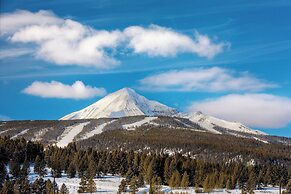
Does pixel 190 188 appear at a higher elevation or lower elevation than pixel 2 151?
lower

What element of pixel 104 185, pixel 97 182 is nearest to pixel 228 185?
pixel 104 185

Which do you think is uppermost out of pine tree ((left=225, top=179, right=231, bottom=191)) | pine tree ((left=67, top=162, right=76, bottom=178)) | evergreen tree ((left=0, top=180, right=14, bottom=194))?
pine tree ((left=67, top=162, right=76, bottom=178))

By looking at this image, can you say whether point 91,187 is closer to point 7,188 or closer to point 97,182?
point 97,182

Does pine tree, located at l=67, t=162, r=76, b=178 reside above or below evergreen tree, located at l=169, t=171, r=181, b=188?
above

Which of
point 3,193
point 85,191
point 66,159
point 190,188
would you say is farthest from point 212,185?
point 3,193

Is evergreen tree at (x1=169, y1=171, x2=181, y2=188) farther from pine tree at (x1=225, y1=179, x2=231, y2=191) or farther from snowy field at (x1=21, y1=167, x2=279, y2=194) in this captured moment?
pine tree at (x1=225, y1=179, x2=231, y2=191)

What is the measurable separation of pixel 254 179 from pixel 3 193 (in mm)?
105751

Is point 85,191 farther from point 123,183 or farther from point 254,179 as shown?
point 254,179

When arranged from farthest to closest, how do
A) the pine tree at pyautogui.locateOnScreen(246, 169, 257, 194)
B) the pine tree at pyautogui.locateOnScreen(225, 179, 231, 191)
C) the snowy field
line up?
the pine tree at pyautogui.locateOnScreen(225, 179, 231, 191) < the pine tree at pyautogui.locateOnScreen(246, 169, 257, 194) < the snowy field

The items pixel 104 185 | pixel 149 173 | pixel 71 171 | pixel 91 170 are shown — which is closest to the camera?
pixel 104 185

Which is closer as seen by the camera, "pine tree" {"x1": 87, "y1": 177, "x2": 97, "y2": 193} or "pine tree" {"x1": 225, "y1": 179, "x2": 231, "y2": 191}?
"pine tree" {"x1": 87, "y1": 177, "x2": 97, "y2": 193}

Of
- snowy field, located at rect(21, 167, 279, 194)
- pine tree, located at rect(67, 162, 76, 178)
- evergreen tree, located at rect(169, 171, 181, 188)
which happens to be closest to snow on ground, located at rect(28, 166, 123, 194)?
snowy field, located at rect(21, 167, 279, 194)

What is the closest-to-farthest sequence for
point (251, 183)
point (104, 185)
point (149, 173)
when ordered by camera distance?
1. point (104, 185)
2. point (251, 183)
3. point (149, 173)

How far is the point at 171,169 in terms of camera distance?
652ft
